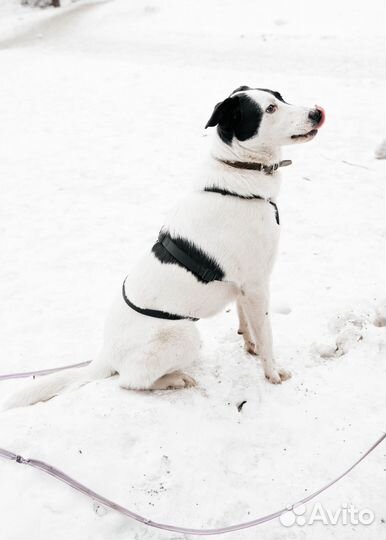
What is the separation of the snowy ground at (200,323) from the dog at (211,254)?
0.81 ft

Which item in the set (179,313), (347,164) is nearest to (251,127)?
(179,313)

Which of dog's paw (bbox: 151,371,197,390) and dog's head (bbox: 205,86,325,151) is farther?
dog's paw (bbox: 151,371,197,390)

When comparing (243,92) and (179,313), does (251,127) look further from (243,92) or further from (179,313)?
(179,313)

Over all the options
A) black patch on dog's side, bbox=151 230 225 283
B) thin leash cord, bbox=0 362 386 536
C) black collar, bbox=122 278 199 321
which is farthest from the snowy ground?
black patch on dog's side, bbox=151 230 225 283

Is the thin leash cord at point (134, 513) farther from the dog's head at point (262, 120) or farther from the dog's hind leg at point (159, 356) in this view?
the dog's head at point (262, 120)

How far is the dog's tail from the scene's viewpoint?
108 inches

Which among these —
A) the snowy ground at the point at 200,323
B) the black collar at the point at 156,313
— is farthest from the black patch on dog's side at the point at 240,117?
the snowy ground at the point at 200,323

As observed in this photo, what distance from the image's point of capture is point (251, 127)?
2.47m

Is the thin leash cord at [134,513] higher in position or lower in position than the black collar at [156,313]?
lower

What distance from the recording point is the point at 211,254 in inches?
102

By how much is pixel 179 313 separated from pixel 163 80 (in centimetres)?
921

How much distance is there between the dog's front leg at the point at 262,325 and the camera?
109 inches

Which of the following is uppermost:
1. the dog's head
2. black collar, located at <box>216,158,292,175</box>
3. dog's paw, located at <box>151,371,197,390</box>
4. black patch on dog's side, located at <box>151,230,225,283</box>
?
the dog's head

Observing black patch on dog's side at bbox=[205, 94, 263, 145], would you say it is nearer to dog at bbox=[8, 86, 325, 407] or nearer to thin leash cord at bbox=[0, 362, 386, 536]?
dog at bbox=[8, 86, 325, 407]
